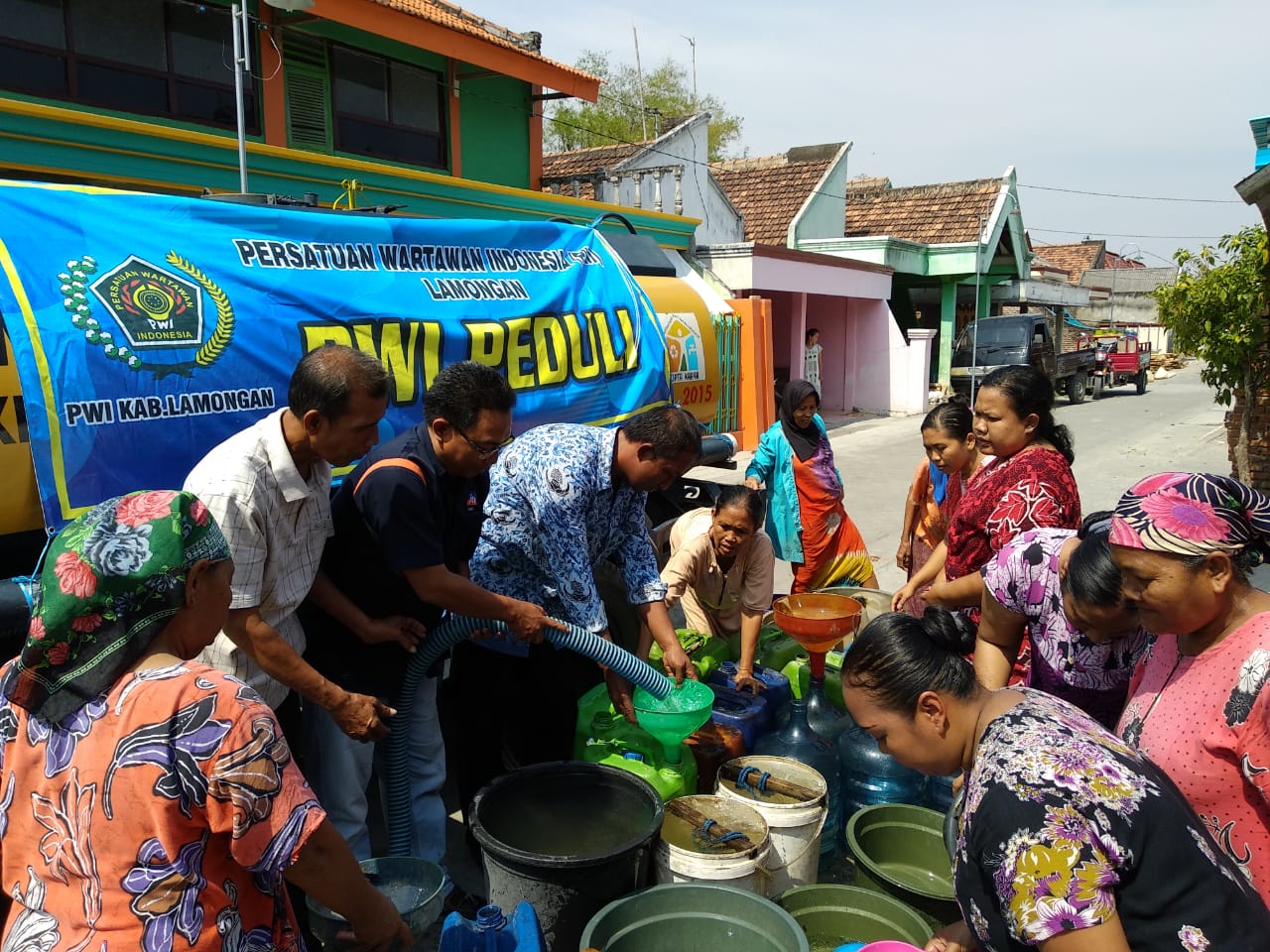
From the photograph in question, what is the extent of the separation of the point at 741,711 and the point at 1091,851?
6.90ft

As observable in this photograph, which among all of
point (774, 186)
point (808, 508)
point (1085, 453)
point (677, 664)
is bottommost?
point (1085, 453)

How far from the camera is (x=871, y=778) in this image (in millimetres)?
3172

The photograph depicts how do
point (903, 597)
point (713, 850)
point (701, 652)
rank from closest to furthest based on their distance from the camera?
point (713, 850) → point (701, 652) → point (903, 597)

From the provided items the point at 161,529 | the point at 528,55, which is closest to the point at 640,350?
the point at 161,529

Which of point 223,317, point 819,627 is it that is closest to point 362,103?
point 223,317

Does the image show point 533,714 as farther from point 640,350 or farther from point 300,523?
point 640,350

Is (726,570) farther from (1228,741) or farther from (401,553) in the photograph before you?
(1228,741)

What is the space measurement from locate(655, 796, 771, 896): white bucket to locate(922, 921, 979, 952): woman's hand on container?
593mm

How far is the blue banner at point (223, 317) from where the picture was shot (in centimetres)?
288

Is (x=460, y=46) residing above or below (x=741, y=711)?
above

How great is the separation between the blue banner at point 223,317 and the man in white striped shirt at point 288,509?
779 mm

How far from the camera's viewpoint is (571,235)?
5.19 meters

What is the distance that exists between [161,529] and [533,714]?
7.77ft

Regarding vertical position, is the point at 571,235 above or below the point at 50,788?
above
